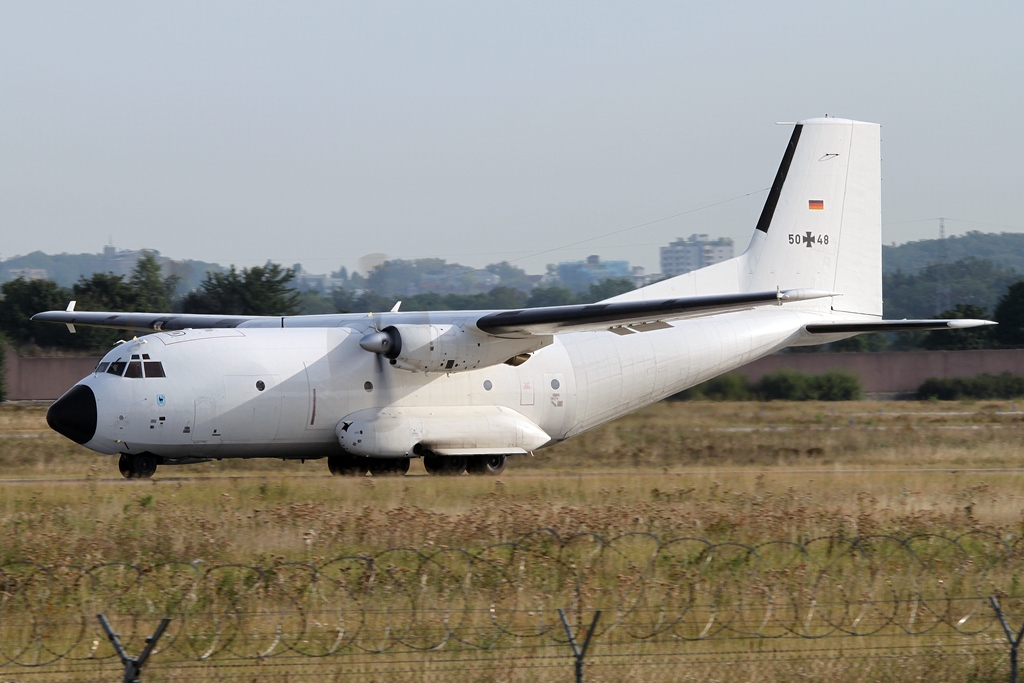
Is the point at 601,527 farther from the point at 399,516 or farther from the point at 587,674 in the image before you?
the point at 587,674

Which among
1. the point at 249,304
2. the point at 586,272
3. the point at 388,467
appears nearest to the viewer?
the point at 388,467

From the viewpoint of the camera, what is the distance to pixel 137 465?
17.6m

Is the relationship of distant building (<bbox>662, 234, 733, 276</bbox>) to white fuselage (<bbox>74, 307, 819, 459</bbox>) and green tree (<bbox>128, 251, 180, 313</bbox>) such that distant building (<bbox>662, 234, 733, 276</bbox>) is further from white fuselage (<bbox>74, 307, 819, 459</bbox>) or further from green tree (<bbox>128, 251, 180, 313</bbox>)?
white fuselage (<bbox>74, 307, 819, 459</bbox>)

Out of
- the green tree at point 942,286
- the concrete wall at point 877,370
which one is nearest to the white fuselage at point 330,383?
the concrete wall at point 877,370

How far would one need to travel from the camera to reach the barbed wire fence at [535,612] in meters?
9.21

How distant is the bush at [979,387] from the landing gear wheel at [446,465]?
2603cm

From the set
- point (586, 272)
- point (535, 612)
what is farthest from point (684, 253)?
point (535, 612)

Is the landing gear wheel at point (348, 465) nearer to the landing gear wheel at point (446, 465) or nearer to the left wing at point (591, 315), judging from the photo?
the landing gear wheel at point (446, 465)

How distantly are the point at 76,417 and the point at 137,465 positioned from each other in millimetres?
1313

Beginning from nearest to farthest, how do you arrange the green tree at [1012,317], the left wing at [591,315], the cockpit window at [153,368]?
the left wing at [591,315] → the cockpit window at [153,368] → the green tree at [1012,317]

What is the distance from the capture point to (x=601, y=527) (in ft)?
46.5

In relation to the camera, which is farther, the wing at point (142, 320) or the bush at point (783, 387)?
the bush at point (783, 387)

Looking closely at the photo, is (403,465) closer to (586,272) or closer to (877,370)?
(877,370)

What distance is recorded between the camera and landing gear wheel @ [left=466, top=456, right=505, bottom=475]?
2008 cm
